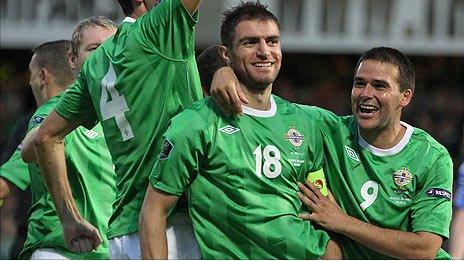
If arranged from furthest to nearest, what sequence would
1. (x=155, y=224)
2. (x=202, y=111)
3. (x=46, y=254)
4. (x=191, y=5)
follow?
(x=46, y=254) < (x=191, y=5) < (x=202, y=111) < (x=155, y=224)

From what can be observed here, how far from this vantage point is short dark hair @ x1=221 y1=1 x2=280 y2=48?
5.86 meters

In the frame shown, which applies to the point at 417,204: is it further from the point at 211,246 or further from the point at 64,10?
the point at 64,10

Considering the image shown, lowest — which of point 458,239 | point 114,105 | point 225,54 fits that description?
point 458,239

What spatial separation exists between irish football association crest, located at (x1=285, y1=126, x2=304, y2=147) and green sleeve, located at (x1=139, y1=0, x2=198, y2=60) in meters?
0.59

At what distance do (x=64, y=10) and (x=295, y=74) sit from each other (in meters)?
2.95

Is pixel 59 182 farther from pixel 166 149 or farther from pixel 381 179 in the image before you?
pixel 381 179

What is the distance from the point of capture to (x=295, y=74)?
627 inches

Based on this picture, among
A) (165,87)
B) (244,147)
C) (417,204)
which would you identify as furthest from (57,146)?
(417,204)

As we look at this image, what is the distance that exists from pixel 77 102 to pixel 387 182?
4.96 ft

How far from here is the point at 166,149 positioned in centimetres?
567

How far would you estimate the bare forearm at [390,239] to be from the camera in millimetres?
5758

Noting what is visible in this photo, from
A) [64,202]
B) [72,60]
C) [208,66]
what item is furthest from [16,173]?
[208,66]

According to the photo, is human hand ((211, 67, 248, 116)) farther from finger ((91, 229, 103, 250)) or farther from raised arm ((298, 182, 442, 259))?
finger ((91, 229, 103, 250))

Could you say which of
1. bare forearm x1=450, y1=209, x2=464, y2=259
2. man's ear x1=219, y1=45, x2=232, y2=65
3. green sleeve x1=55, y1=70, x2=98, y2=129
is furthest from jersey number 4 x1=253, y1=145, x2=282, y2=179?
bare forearm x1=450, y1=209, x2=464, y2=259
